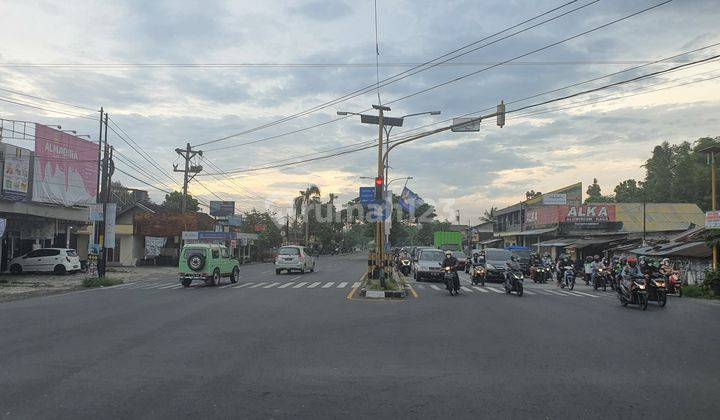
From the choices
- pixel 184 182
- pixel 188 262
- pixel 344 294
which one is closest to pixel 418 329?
pixel 344 294

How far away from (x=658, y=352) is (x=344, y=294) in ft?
41.6

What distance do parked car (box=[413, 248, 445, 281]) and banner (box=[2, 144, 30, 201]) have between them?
857 inches

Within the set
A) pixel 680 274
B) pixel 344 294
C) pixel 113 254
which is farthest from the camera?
pixel 113 254

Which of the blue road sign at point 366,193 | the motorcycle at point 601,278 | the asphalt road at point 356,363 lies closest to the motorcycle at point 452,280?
the asphalt road at point 356,363

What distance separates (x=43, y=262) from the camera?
33094mm

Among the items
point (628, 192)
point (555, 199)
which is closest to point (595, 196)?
point (628, 192)

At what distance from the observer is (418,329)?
11656 millimetres

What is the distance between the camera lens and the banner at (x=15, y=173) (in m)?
28.0

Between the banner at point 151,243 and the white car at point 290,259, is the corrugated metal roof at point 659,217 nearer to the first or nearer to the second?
the white car at point 290,259

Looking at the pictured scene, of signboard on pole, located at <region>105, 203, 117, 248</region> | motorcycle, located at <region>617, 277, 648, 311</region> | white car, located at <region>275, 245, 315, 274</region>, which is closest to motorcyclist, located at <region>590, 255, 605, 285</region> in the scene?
motorcycle, located at <region>617, 277, 648, 311</region>

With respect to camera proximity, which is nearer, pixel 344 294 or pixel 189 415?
Result: pixel 189 415

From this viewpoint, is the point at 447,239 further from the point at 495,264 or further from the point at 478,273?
the point at 478,273

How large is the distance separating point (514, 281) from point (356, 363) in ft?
45.4

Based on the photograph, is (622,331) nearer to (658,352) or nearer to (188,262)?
(658,352)
